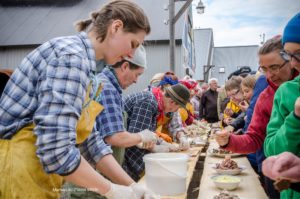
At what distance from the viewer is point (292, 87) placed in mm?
1673

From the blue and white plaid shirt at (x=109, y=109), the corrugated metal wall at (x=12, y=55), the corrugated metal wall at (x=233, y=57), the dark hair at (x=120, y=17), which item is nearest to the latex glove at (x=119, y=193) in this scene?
the dark hair at (x=120, y=17)

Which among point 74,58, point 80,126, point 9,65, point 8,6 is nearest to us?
point 74,58

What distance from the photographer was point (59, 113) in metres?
1.20

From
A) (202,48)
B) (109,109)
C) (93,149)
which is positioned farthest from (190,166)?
(202,48)

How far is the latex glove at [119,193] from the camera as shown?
5.16 ft

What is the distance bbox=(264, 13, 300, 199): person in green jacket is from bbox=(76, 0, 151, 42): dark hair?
0.70 m

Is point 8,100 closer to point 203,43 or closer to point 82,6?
point 82,6

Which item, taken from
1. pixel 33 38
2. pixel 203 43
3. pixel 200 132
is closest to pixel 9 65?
pixel 33 38

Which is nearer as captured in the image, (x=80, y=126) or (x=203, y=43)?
(x=80, y=126)

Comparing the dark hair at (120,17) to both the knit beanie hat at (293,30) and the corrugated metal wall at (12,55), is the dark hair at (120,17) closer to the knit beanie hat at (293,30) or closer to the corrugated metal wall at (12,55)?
the knit beanie hat at (293,30)

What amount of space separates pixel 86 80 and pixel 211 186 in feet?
5.55

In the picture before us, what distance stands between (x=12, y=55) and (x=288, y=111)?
19753mm

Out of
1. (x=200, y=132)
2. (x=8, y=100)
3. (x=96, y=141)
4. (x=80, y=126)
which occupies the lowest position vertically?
(x=200, y=132)

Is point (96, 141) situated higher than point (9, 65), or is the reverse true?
point (96, 141)
